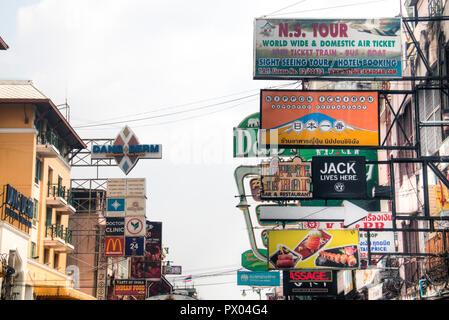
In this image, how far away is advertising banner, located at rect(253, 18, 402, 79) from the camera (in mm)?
23875

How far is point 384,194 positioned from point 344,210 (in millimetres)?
2758

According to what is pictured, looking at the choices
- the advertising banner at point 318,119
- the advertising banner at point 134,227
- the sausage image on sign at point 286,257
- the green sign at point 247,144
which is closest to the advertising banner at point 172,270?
the advertising banner at point 134,227

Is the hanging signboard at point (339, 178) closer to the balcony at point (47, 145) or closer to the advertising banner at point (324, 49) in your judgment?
the advertising banner at point (324, 49)

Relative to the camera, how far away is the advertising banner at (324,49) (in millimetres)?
23875

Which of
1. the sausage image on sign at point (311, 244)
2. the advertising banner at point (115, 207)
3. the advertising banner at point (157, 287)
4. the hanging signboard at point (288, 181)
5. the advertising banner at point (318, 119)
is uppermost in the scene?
the advertising banner at point (318, 119)

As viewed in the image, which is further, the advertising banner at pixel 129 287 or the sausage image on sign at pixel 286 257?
the advertising banner at pixel 129 287

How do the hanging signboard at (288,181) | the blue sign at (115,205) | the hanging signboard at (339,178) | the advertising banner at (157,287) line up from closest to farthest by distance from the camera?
the hanging signboard at (339,178)
the hanging signboard at (288,181)
the blue sign at (115,205)
the advertising banner at (157,287)

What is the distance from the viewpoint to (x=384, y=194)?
24.3 m

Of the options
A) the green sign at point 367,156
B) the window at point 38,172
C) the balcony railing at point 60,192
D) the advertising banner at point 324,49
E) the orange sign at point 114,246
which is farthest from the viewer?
the orange sign at point 114,246

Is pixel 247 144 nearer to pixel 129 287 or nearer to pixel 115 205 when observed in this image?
pixel 115 205

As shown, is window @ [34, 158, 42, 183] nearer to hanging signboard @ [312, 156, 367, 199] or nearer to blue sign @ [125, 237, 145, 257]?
blue sign @ [125, 237, 145, 257]

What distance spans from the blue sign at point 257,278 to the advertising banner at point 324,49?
17.3 m
